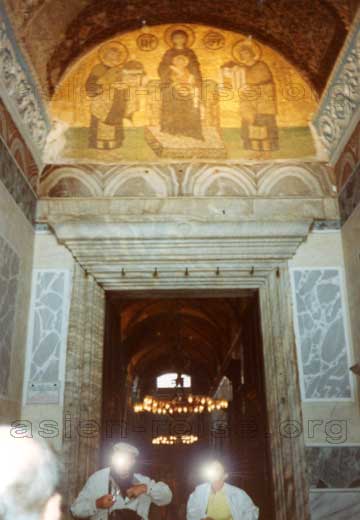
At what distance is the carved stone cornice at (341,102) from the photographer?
16.2ft

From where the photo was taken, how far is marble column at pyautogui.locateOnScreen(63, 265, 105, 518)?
474cm

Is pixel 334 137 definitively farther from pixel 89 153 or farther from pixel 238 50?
pixel 89 153

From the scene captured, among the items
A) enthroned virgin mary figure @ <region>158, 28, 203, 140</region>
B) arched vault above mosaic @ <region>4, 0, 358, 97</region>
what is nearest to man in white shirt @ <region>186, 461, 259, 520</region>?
enthroned virgin mary figure @ <region>158, 28, 203, 140</region>

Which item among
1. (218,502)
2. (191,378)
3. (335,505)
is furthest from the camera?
(191,378)

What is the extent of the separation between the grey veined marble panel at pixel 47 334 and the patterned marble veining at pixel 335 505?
246 centimetres

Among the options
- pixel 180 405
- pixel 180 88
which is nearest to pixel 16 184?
pixel 180 88

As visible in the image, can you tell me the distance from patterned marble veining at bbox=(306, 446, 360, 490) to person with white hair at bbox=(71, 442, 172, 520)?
4.37 ft

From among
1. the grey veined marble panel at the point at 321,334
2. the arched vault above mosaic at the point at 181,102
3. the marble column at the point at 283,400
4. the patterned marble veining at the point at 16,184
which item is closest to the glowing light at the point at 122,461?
the marble column at the point at 283,400

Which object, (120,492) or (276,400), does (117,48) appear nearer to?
(276,400)

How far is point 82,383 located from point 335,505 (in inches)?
97.7

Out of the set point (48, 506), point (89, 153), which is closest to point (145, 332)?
point (89, 153)

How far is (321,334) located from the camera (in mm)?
5145

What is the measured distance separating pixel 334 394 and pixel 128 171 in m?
3.05

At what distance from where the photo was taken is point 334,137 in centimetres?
554
